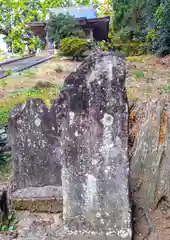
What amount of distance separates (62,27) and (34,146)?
12.7 meters

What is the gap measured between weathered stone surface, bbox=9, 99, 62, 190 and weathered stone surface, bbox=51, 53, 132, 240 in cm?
96

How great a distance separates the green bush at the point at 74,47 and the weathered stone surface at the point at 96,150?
11.4 m

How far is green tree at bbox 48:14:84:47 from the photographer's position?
1453 centimetres

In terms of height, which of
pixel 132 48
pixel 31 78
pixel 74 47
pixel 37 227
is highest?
pixel 74 47

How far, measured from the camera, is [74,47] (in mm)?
13312

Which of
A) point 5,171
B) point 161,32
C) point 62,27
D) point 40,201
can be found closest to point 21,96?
point 5,171

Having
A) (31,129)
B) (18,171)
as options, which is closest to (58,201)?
(18,171)

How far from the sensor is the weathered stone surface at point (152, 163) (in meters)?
2.82

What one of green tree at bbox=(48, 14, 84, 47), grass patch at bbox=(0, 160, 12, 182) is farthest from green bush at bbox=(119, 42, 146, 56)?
grass patch at bbox=(0, 160, 12, 182)

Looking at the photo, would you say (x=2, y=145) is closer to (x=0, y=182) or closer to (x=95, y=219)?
(x=0, y=182)

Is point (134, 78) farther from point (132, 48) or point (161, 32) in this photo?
point (132, 48)

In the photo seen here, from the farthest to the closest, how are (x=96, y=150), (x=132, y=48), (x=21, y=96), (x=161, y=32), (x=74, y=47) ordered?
(x=132, y=48) → (x=74, y=47) → (x=161, y=32) → (x=21, y=96) → (x=96, y=150)

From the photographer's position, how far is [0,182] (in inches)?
154

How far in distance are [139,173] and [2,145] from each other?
3.07 metres
